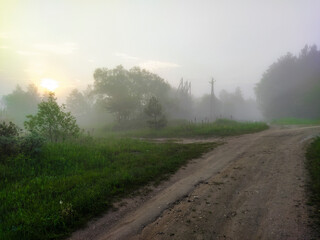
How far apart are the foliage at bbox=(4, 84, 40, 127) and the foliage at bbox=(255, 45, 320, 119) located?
9062cm

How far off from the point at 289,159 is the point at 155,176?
6.70 metres

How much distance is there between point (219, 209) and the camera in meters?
4.98

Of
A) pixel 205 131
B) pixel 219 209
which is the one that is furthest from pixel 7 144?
pixel 205 131

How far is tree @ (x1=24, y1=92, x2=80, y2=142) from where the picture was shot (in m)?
14.9

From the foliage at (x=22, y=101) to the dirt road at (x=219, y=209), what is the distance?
89771mm

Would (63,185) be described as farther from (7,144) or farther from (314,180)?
(314,180)

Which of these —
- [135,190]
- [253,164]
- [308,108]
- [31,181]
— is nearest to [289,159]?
[253,164]

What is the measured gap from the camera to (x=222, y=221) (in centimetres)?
441

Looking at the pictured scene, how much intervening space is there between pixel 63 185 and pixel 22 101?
90.6 m

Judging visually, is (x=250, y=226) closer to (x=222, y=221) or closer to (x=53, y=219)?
(x=222, y=221)

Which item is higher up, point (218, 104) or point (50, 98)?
point (218, 104)

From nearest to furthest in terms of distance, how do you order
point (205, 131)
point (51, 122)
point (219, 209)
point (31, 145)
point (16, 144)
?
1. point (219, 209)
2. point (16, 144)
3. point (31, 145)
4. point (51, 122)
5. point (205, 131)

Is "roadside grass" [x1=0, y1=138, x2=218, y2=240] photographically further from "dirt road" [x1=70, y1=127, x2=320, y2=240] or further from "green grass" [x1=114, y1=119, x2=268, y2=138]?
"green grass" [x1=114, y1=119, x2=268, y2=138]

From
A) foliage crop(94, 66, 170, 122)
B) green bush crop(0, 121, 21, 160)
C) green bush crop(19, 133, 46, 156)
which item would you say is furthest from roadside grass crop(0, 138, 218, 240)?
foliage crop(94, 66, 170, 122)
